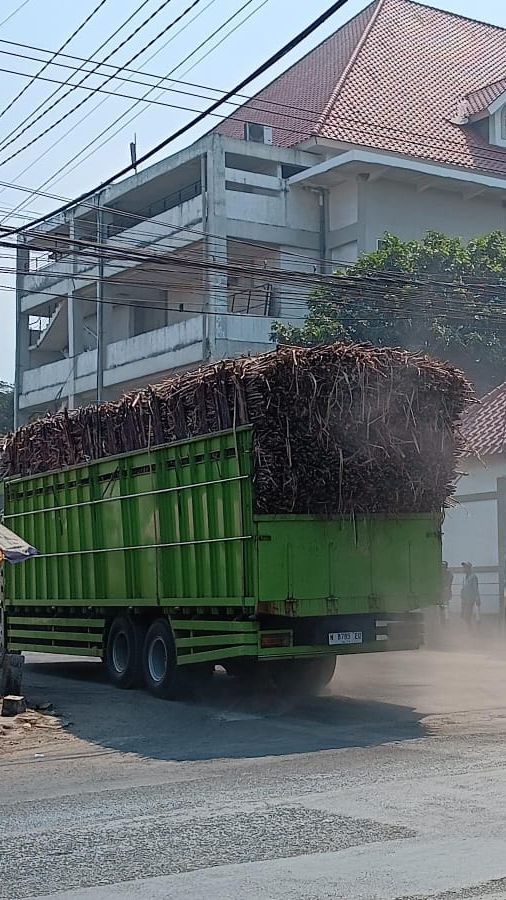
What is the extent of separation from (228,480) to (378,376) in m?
1.91

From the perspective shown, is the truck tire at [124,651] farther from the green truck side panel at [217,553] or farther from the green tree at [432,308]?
the green tree at [432,308]

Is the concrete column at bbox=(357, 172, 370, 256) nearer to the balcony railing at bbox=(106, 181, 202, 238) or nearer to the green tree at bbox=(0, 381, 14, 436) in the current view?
the balcony railing at bbox=(106, 181, 202, 238)

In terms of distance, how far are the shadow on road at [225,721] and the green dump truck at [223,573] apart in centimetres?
43

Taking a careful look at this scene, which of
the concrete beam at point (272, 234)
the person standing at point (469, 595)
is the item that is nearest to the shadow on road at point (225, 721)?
the person standing at point (469, 595)

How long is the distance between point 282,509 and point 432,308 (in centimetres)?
1795

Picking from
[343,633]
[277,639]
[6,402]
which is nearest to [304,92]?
[343,633]

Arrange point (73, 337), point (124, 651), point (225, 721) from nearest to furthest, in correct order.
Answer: point (225, 721) < point (124, 651) < point (73, 337)

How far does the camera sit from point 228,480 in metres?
13.4

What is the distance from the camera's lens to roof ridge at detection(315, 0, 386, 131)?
3812 centimetres

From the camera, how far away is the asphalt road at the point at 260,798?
21.4 ft

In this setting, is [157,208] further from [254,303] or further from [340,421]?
[340,421]

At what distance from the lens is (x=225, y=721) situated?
13195 mm

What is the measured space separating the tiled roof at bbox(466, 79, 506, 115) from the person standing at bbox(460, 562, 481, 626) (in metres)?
19.3

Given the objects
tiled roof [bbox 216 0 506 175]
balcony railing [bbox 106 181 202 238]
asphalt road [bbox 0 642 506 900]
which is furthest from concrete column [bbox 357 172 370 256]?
asphalt road [bbox 0 642 506 900]
